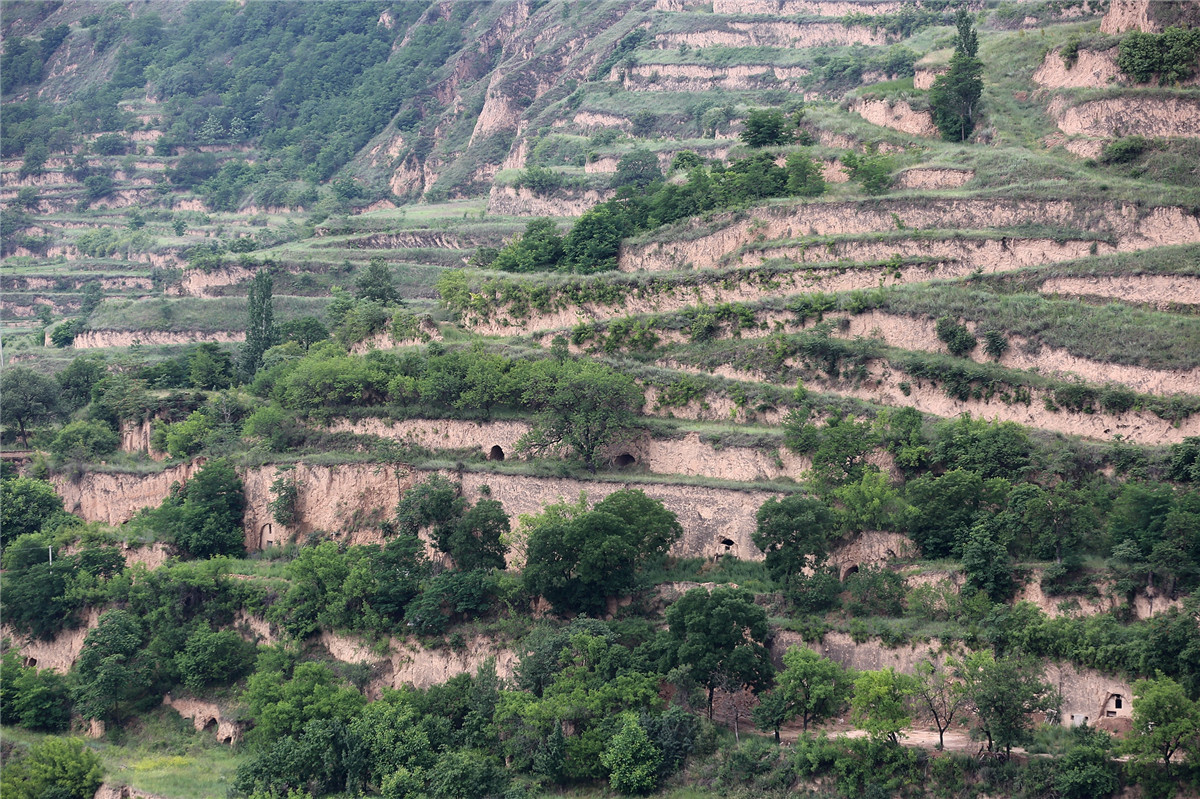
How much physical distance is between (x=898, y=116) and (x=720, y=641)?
2915cm

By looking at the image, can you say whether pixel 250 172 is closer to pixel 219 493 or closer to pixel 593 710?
pixel 219 493

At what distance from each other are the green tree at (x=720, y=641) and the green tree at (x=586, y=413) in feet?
32.5

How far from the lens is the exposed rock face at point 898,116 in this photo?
6297cm

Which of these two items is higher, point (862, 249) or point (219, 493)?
point (862, 249)

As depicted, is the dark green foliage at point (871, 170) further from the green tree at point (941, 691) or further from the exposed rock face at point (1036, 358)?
the green tree at point (941, 691)

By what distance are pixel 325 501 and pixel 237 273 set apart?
34.0 metres

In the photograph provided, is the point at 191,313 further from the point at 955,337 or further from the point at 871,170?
the point at 955,337

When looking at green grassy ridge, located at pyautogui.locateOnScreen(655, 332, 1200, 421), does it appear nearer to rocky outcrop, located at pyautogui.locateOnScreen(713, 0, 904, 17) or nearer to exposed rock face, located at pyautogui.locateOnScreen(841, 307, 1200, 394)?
exposed rock face, located at pyautogui.locateOnScreen(841, 307, 1200, 394)

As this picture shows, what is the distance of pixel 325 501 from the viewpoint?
5509cm

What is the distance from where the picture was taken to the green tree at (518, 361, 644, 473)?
5209 cm

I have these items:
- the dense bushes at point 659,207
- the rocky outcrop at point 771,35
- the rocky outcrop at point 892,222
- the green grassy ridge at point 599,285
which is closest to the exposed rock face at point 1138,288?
the rocky outcrop at point 892,222

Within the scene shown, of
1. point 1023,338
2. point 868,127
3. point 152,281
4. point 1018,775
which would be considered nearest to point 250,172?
point 152,281

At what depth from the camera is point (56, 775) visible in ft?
149

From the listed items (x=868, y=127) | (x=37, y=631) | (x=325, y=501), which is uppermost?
(x=868, y=127)
